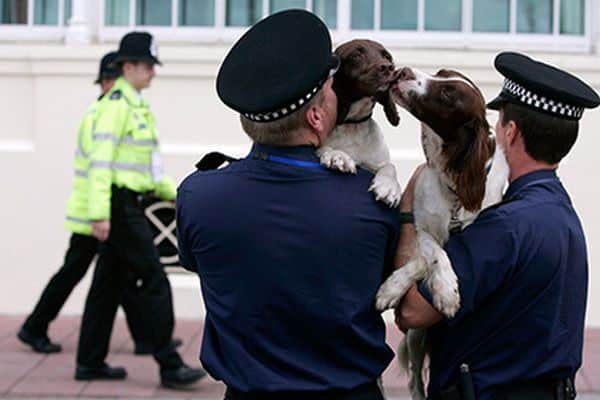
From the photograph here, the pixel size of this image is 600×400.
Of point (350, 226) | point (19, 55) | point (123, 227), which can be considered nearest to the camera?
point (350, 226)

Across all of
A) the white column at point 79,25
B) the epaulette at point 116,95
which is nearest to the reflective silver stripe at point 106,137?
the epaulette at point 116,95

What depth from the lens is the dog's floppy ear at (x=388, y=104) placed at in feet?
11.2

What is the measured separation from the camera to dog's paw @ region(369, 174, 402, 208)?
3248 millimetres

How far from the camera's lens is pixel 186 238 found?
11.2 ft

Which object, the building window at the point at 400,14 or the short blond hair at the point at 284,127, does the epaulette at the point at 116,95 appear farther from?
the short blond hair at the point at 284,127

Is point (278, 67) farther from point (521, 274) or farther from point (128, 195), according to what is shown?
point (128, 195)

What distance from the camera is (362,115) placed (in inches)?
139

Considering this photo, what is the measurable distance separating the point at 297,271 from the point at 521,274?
0.60m

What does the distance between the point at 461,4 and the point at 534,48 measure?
692mm

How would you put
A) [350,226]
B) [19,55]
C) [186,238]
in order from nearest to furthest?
1. [350,226]
2. [186,238]
3. [19,55]

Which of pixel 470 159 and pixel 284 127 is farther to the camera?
pixel 284 127

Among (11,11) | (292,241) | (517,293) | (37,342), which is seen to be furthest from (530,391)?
(11,11)

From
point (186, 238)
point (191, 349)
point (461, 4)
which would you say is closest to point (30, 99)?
point (191, 349)

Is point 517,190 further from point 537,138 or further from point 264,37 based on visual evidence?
point 264,37
